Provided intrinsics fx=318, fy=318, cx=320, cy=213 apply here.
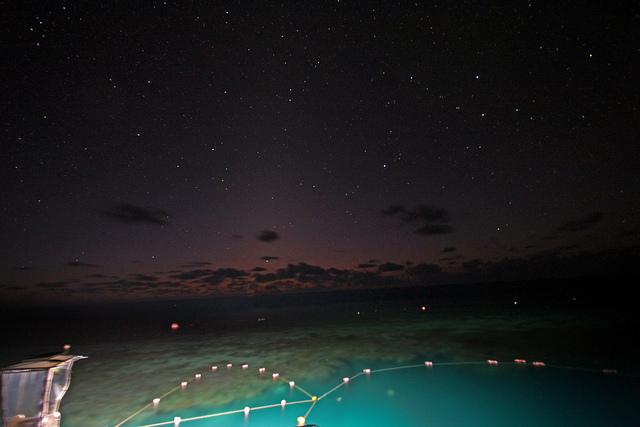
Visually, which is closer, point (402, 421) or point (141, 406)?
point (402, 421)

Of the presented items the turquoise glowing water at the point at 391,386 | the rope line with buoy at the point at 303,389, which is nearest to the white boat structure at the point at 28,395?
the rope line with buoy at the point at 303,389

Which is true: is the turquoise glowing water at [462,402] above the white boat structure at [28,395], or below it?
below

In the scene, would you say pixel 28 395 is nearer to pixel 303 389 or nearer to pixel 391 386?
pixel 303 389

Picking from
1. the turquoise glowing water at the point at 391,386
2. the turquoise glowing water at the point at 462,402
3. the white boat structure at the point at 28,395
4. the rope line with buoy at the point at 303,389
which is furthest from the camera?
the rope line with buoy at the point at 303,389

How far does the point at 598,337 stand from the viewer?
20.7 metres

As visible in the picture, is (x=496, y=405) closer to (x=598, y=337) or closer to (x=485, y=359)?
(x=485, y=359)

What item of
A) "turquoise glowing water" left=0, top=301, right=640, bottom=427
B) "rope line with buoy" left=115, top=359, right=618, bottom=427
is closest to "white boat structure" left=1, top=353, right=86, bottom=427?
"rope line with buoy" left=115, top=359, right=618, bottom=427

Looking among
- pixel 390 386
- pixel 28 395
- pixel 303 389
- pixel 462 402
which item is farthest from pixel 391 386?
pixel 28 395

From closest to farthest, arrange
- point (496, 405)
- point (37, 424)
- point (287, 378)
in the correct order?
1. point (37, 424)
2. point (496, 405)
3. point (287, 378)

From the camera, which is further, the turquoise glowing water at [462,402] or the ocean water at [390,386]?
the ocean water at [390,386]

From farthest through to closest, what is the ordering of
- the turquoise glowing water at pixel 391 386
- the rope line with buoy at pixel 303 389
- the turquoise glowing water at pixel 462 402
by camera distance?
the rope line with buoy at pixel 303 389, the turquoise glowing water at pixel 391 386, the turquoise glowing water at pixel 462 402

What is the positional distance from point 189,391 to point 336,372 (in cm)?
624

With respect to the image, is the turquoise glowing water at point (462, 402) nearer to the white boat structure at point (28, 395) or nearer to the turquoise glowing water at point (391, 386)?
the turquoise glowing water at point (391, 386)

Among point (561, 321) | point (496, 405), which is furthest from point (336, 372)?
point (561, 321)
